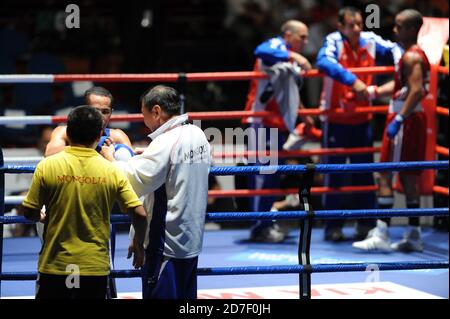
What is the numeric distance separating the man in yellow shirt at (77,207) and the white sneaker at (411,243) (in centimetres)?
346

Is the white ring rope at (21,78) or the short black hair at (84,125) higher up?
the white ring rope at (21,78)

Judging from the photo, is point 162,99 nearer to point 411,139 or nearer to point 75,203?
point 75,203

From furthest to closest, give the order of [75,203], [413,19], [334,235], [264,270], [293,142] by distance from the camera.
Answer: [293,142], [334,235], [413,19], [264,270], [75,203]

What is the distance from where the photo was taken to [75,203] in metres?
4.52

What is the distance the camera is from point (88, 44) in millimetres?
11859

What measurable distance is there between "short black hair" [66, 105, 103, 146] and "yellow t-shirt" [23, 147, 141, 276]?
5cm

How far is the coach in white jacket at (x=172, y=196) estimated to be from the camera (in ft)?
16.0

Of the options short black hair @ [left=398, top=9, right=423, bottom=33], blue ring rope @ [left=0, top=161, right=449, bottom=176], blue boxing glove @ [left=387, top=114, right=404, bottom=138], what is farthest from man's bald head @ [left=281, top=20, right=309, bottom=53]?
blue ring rope @ [left=0, top=161, right=449, bottom=176]

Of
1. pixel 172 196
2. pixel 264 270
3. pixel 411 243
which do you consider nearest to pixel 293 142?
pixel 411 243

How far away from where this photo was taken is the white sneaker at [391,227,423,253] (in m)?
7.52

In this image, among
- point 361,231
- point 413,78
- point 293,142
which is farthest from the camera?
point 293,142

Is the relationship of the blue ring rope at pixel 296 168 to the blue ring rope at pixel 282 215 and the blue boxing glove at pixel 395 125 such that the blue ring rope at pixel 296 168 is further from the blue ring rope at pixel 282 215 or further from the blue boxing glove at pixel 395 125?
the blue boxing glove at pixel 395 125

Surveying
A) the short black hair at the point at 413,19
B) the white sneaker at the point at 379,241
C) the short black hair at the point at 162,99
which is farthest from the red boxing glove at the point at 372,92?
the short black hair at the point at 162,99

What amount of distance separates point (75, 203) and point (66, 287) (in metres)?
0.41
